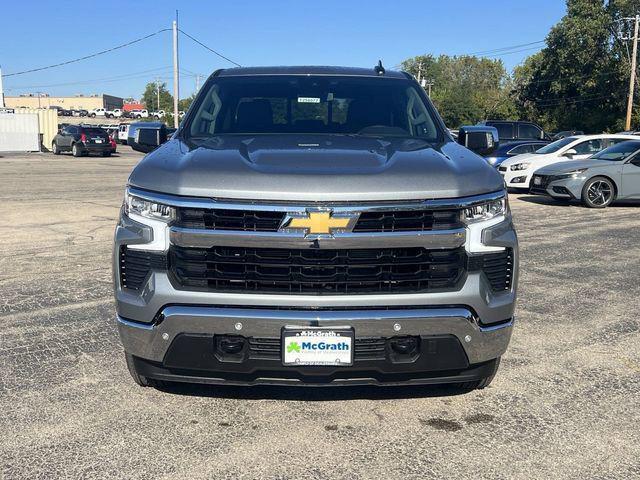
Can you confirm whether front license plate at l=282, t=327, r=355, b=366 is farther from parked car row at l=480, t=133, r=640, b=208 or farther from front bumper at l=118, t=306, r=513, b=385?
parked car row at l=480, t=133, r=640, b=208

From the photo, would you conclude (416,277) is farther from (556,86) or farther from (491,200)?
(556,86)

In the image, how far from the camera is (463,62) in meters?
123

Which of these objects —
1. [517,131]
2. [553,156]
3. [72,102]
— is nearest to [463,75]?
[72,102]

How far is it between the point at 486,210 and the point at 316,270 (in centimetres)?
94

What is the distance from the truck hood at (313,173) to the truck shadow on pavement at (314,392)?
1.32 metres

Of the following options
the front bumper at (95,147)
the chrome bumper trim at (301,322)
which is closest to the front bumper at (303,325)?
the chrome bumper trim at (301,322)

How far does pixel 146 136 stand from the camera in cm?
489

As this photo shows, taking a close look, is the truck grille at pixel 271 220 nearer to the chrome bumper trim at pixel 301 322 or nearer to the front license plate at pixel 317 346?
the chrome bumper trim at pixel 301 322

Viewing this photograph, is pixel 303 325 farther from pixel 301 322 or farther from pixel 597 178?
pixel 597 178

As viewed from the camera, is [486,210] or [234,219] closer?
[234,219]

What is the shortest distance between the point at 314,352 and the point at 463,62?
128 metres

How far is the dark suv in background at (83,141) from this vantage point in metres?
33.5

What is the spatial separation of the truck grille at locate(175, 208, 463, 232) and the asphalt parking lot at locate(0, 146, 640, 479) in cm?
113

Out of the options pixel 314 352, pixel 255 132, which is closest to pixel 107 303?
pixel 255 132
